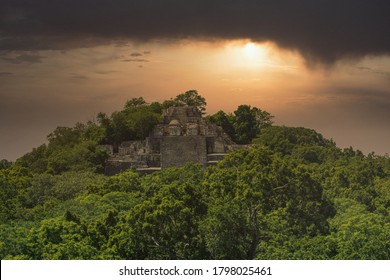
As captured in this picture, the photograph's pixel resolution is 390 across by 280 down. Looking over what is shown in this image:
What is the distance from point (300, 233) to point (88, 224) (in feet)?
9.74

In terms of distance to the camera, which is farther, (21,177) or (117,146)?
(117,146)

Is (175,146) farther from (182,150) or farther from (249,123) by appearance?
(249,123)

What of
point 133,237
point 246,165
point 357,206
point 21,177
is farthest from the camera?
point 21,177

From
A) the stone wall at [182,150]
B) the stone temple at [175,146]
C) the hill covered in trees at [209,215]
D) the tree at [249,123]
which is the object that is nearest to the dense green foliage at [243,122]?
the tree at [249,123]

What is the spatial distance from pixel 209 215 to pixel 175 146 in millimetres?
10319

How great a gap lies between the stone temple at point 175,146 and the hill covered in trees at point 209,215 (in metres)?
2.94

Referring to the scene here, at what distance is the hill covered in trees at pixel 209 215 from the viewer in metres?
13.6

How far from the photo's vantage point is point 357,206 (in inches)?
728

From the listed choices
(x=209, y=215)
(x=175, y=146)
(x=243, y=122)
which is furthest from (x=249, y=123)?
(x=209, y=215)

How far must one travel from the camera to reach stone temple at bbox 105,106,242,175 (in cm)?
2427

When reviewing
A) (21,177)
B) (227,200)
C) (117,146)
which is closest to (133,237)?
(227,200)

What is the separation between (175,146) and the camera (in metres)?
24.5
